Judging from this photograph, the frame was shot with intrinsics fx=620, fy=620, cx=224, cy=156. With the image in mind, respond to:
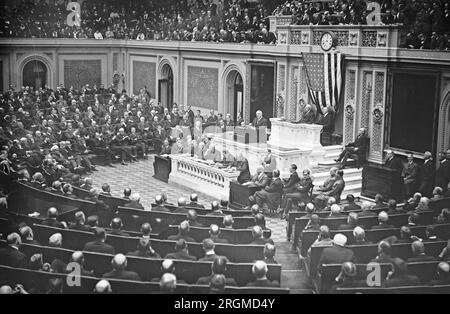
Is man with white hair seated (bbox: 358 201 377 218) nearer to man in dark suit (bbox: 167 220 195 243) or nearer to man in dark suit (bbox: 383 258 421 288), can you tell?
man in dark suit (bbox: 383 258 421 288)

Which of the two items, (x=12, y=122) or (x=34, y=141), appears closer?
(x=34, y=141)

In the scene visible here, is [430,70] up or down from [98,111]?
up

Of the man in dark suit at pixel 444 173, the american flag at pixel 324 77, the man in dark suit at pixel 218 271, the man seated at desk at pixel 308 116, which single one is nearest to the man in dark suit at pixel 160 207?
the man in dark suit at pixel 218 271

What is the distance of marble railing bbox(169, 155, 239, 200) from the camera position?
16.6 m

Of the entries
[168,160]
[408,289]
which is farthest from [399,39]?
[408,289]

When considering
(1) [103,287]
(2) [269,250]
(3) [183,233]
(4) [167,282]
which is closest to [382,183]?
(3) [183,233]

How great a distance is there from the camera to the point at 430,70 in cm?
1678

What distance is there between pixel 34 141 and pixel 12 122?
96.3 inches

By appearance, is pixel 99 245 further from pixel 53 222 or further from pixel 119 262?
pixel 53 222

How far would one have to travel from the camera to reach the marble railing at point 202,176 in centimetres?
1662

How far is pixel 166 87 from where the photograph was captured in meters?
29.5

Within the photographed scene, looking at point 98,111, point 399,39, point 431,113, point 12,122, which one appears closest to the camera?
point 431,113

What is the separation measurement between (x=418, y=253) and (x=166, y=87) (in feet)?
70.0
